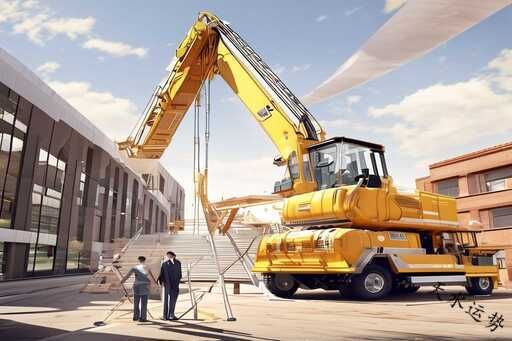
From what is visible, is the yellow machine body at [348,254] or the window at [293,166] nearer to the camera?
the yellow machine body at [348,254]

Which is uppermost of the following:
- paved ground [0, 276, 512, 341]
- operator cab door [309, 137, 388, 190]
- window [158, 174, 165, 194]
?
window [158, 174, 165, 194]

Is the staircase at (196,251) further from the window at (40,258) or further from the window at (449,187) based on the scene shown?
the window at (449,187)

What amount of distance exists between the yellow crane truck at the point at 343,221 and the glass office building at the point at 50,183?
15424mm

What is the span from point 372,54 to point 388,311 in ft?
29.9

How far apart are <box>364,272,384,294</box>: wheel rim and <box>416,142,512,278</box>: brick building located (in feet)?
69.0

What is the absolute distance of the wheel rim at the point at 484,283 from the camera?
16.2 metres

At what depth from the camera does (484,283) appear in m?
16.3

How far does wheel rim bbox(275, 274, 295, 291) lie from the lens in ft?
49.3

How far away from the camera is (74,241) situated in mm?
35875

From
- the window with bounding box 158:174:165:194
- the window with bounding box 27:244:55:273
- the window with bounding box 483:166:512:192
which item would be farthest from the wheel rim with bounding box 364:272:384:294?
the window with bounding box 158:174:165:194

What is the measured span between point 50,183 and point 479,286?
92.4ft

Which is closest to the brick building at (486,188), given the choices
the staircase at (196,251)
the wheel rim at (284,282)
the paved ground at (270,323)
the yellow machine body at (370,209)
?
the yellow machine body at (370,209)

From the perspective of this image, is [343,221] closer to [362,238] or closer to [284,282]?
[362,238]

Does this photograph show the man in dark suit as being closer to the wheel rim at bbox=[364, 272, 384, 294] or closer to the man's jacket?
the man's jacket
